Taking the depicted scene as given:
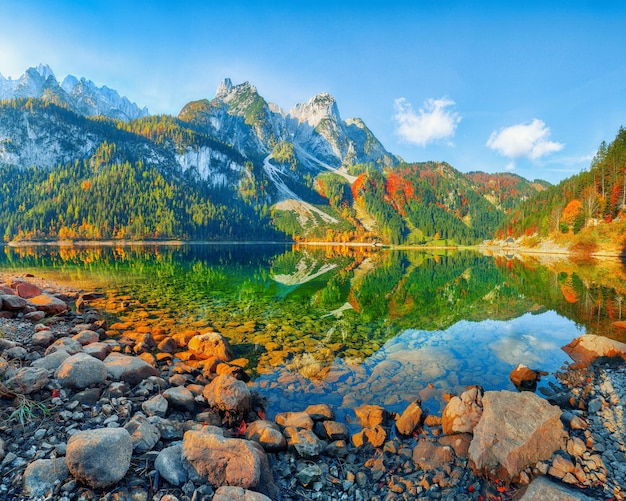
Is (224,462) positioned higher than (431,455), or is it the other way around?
(224,462)

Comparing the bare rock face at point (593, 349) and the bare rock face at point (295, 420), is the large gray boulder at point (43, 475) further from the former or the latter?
the bare rock face at point (593, 349)

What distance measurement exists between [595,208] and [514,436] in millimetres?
116523

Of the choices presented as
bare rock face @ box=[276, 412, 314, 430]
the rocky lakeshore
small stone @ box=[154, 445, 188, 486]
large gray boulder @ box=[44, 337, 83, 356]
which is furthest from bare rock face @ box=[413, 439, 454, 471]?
large gray boulder @ box=[44, 337, 83, 356]

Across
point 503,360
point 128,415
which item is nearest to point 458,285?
point 503,360

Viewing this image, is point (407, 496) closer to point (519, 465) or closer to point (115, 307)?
point (519, 465)

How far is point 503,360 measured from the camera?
1764 cm

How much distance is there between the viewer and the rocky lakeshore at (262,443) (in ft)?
20.3

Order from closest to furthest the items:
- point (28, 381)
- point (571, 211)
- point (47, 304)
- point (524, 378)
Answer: point (28, 381)
point (524, 378)
point (47, 304)
point (571, 211)

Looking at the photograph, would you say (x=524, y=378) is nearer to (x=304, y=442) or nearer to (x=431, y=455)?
(x=431, y=455)

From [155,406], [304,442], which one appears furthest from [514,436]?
[155,406]

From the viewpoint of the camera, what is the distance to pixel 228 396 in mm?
10797

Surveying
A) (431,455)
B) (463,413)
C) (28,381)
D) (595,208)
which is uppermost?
(595,208)

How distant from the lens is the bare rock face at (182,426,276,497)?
266 inches

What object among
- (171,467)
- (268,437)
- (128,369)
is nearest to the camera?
(171,467)
